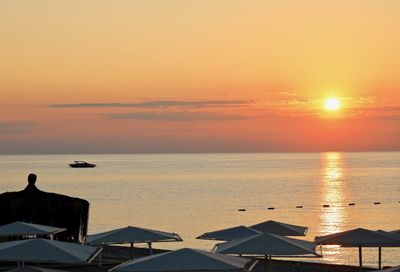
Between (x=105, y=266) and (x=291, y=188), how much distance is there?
353 feet

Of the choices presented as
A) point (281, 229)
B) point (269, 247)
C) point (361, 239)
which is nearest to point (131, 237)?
point (281, 229)

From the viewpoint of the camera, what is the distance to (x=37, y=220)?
27562 mm

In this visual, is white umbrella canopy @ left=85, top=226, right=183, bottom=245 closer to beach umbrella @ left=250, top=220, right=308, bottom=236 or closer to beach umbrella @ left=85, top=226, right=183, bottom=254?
beach umbrella @ left=85, top=226, right=183, bottom=254

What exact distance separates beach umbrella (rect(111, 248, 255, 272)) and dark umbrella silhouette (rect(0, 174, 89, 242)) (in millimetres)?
12538

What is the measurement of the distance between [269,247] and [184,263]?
3.88 metres

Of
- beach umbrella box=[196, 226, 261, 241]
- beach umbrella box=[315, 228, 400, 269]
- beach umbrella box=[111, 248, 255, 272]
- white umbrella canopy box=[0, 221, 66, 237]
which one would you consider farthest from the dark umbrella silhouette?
beach umbrella box=[111, 248, 255, 272]

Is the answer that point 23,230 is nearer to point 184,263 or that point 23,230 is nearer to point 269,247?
point 269,247

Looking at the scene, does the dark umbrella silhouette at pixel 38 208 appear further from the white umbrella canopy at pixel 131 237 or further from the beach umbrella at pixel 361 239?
the beach umbrella at pixel 361 239

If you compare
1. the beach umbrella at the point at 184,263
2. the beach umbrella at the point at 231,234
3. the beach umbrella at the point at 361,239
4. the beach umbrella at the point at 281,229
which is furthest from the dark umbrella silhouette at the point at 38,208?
the beach umbrella at the point at 184,263

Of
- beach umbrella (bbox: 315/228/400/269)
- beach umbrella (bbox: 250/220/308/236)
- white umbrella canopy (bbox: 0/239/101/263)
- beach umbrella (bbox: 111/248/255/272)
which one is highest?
beach umbrella (bbox: 250/220/308/236)

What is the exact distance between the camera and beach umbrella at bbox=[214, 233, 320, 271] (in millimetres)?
18531

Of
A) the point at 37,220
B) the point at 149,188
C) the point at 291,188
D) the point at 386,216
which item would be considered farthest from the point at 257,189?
the point at 37,220

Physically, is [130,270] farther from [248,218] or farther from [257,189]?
[257,189]

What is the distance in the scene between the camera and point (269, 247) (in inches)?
740
